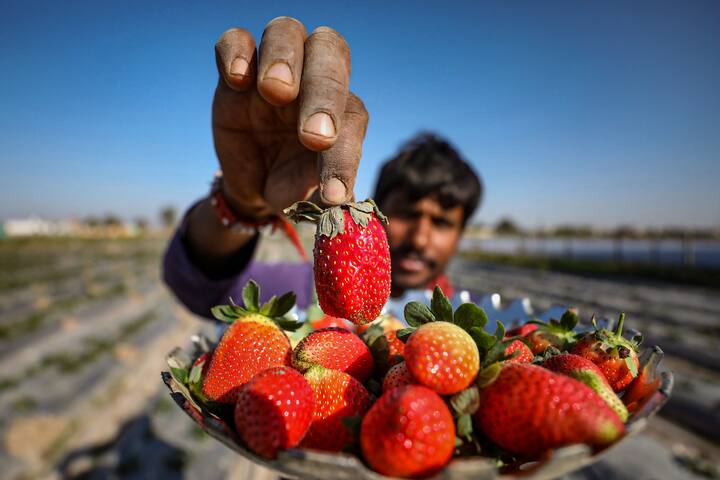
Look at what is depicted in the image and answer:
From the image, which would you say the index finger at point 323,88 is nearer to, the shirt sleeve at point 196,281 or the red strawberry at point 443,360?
the red strawberry at point 443,360

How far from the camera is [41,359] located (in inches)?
245

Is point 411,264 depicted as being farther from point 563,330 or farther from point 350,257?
point 350,257

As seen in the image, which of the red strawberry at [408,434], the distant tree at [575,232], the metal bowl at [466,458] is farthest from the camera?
the distant tree at [575,232]

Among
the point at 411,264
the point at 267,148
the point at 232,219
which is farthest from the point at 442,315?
the point at 411,264

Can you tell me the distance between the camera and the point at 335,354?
99 cm

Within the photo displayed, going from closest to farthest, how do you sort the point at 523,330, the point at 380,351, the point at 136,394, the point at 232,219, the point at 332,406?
the point at 332,406
the point at 380,351
the point at 523,330
the point at 232,219
the point at 136,394

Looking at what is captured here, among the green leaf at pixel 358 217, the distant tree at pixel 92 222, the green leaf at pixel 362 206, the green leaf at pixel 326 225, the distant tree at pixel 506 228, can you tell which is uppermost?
the green leaf at pixel 362 206

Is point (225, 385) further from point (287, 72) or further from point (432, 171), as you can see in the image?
point (432, 171)

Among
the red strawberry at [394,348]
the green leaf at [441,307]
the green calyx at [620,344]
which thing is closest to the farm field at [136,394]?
the green calyx at [620,344]

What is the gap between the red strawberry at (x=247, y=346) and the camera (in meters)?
0.96

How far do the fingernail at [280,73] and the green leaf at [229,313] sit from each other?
22.2 inches

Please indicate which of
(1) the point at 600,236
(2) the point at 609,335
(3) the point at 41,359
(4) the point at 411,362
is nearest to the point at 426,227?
(2) the point at 609,335

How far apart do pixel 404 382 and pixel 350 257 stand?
10.7 inches

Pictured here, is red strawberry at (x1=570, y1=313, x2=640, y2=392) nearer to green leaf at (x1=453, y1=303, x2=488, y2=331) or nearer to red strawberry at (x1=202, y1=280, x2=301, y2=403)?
green leaf at (x1=453, y1=303, x2=488, y2=331)
